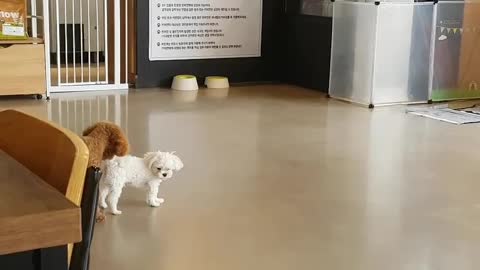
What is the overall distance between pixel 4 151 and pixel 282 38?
5.98 metres

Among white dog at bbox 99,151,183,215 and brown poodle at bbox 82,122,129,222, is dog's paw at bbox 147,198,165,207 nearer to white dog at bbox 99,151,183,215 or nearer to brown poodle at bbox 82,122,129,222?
white dog at bbox 99,151,183,215

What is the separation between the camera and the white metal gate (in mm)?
6562

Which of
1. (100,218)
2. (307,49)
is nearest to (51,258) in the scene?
(100,218)

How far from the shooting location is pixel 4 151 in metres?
1.62

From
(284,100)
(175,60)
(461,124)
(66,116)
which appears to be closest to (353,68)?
(284,100)

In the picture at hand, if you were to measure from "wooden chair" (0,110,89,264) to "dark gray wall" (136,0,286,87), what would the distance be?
203 inches

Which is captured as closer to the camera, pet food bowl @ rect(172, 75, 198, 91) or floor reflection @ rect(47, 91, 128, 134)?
floor reflection @ rect(47, 91, 128, 134)

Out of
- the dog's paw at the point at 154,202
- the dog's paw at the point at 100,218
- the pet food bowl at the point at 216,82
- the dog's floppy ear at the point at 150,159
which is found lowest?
the dog's paw at the point at 100,218

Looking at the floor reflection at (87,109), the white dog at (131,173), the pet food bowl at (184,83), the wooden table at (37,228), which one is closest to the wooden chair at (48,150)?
the wooden table at (37,228)

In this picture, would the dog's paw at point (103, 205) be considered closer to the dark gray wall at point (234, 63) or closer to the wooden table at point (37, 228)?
the wooden table at point (37, 228)

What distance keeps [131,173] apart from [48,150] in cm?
184

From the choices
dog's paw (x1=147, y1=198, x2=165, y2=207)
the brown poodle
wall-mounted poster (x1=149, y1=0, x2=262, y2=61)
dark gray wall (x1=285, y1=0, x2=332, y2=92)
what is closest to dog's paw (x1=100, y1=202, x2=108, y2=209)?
dog's paw (x1=147, y1=198, x2=165, y2=207)

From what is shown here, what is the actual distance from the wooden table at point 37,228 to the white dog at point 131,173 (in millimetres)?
2037

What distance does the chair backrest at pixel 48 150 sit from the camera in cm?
138
